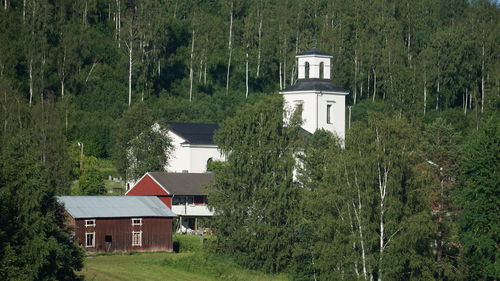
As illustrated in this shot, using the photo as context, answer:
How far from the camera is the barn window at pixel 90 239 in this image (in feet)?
192

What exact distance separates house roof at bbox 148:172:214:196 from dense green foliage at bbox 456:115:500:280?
1864cm

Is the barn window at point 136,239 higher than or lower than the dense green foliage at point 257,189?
lower

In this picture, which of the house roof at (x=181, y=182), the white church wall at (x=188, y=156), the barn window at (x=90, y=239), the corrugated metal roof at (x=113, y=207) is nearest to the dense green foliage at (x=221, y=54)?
the white church wall at (x=188, y=156)

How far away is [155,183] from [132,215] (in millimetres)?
9006

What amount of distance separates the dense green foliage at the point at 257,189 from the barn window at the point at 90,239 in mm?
5886

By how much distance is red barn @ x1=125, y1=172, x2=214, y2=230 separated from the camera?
69.2m

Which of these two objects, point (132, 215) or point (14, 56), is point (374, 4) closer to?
point (14, 56)

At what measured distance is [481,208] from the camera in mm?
53969

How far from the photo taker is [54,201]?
150 feet

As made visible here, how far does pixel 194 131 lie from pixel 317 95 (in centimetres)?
913

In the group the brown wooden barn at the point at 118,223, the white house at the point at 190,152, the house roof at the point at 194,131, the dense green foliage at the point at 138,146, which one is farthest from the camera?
the house roof at the point at 194,131

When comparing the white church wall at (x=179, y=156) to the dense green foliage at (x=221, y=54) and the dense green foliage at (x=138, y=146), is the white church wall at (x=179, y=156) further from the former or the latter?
the dense green foliage at (x=221, y=54)

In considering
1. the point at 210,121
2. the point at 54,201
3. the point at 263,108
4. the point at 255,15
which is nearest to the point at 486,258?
the point at 263,108

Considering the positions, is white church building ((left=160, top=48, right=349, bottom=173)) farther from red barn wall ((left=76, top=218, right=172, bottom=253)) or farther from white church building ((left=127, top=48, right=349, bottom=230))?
red barn wall ((left=76, top=218, right=172, bottom=253))
